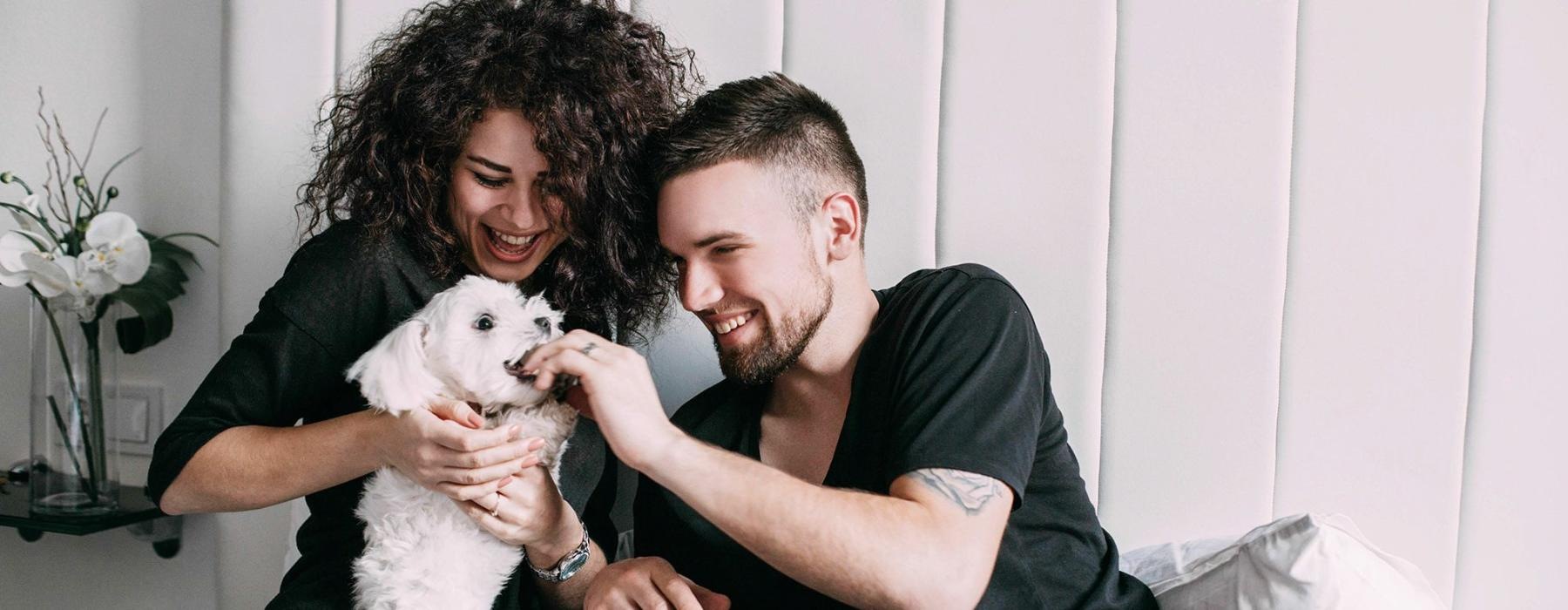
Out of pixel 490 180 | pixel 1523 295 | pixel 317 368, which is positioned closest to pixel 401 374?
pixel 317 368

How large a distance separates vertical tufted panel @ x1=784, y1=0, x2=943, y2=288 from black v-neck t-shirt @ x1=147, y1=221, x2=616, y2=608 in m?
0.78

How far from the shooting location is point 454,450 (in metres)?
1.08

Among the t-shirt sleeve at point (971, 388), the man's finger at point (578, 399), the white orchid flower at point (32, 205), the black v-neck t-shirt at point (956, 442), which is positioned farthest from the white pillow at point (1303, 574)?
the white orchid flower at point (32, 205)

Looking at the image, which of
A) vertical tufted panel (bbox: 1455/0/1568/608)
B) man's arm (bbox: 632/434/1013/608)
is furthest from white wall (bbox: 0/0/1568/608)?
man's arm (bbox: 632/434/1013/608)

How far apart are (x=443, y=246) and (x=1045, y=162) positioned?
3.49 feet

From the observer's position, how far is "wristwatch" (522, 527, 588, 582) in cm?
141

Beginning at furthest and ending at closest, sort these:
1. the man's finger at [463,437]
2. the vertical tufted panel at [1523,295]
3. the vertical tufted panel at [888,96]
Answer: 1. the vertical tufted panel at [888,96]
2. the vertical tufted panel at [1523,295]
3. the man's finger at [463,437]

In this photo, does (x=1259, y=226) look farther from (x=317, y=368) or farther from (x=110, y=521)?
(x=110, y=521)

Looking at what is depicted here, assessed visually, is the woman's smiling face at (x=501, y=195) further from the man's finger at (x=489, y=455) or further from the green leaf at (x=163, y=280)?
the green leaf at (x=163, y=280)

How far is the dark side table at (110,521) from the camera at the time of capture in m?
1.87

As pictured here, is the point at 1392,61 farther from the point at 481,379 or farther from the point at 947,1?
the point at 481,379

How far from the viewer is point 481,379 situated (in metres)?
1.12

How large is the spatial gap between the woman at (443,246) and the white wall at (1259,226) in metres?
0.47

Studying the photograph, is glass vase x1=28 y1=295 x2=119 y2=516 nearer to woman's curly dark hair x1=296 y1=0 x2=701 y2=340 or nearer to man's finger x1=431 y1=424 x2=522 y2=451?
woman's curly dark hair x1=296 y1=0 x2=701 y2=340
